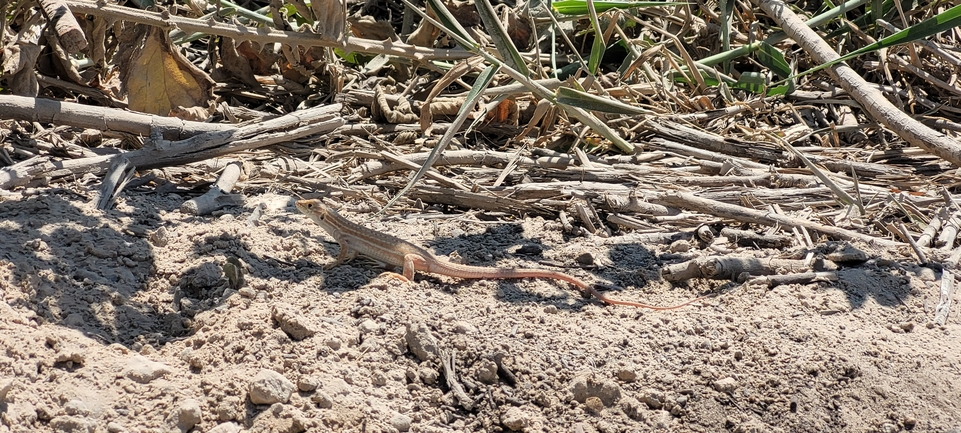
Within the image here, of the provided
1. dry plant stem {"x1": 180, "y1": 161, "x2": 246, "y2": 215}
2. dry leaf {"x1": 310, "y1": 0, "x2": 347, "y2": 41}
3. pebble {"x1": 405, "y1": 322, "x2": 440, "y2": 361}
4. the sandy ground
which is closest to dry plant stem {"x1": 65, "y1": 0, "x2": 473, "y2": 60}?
dry leaf {"x1": 310, "y1": 0, "x2": 347, "y2": 41}

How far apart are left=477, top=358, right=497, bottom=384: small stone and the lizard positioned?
78cm

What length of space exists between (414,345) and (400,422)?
0.38 meters

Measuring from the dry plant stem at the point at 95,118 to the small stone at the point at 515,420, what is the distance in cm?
262

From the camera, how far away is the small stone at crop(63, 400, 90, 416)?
2823 mm

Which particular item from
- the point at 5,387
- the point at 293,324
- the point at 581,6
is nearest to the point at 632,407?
the point at 293,324

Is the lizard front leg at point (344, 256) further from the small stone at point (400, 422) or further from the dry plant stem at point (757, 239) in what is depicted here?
the dry plant stem at point (757, 239)

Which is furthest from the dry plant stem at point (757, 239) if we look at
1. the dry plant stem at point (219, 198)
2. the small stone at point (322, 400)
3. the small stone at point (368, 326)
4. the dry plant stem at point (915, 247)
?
the dry plant stem at point (219, 198)

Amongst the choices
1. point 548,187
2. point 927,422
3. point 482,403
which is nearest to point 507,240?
point 548,187

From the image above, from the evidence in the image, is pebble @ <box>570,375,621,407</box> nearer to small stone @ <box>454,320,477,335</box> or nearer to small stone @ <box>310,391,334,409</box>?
small stone @ <box>454,320,477,335</box>

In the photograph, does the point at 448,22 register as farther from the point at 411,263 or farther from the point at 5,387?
the point at 5,387

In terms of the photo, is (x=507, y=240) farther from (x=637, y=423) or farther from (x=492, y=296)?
(x=637, y=423)

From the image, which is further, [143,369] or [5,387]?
[143,369]

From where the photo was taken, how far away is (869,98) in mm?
4680

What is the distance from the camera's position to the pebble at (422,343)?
333 cm
